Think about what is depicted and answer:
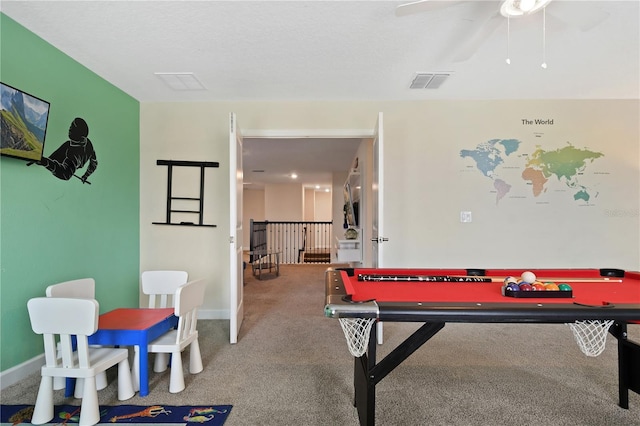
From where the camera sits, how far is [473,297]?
1678mm

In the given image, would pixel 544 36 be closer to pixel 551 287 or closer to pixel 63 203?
pixel 551 287

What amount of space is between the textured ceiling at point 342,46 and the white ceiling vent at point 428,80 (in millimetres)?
72

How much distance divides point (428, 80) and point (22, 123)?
310cm

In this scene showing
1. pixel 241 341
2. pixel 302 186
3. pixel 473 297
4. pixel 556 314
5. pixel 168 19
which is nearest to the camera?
pixel 556 314

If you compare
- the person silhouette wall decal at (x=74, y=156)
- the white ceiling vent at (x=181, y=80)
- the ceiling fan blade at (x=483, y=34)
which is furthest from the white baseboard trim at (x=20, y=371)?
the ceiling fan blade at (x=483, y=34)

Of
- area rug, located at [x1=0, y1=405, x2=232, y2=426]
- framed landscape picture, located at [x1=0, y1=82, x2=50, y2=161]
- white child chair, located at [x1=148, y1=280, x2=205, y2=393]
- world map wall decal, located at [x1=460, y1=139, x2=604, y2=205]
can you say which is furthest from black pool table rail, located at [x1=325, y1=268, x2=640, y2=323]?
world map wall decal, located at [x1=460, y1=139, x2=604, y2=205]

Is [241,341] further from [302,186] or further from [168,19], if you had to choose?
[302,186]

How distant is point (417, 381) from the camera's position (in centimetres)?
227

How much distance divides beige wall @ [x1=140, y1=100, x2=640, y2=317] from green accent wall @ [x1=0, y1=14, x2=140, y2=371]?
30 cm

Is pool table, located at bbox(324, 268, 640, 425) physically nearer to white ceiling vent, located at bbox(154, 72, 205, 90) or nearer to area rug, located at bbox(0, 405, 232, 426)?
area rug, located at bbox(0, 405, 232, 426)

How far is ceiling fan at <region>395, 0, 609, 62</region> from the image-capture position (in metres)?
1.67

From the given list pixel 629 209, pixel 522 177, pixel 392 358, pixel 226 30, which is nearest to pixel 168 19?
pixel 226 30

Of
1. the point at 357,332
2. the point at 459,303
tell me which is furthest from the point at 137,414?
the point at 459,303

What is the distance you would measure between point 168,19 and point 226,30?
354 millimetres
